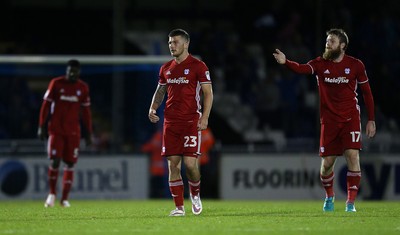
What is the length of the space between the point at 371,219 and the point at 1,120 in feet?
36.3

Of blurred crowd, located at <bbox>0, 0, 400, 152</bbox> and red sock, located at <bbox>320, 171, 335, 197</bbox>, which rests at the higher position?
blurred crowd, located at <bbox>0, 0, 400, 152</bbox>

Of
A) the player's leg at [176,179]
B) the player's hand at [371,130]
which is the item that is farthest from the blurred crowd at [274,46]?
the player's leg at [176,179]

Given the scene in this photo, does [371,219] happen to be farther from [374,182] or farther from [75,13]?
[75,13]

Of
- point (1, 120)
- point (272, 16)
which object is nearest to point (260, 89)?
point (272, 16)

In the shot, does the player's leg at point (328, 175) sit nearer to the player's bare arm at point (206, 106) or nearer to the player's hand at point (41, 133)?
the player's bare arm at point (206, 106)

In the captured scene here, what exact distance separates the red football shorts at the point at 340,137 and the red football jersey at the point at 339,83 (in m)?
0.08

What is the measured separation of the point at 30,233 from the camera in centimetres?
1135

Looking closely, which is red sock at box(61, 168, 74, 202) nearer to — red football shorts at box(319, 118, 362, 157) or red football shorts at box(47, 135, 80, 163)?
red football shorts at box(47, 135, 80, 163)

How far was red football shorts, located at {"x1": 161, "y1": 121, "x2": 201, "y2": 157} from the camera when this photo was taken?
43.6 feet

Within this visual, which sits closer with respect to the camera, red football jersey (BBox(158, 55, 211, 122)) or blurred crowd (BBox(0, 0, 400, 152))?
red football jersey (BBox(158, 55, 211, 122))

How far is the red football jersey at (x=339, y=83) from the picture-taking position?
13.9 m

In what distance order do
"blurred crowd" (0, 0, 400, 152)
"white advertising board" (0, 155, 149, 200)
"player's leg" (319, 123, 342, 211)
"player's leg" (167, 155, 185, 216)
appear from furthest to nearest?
1. "blurred crowd" (0, 0, 400, 152)
2. "white advertising board" (0, 155, 149, 200)
3. "player's leg" (319, 123, 342, 211)
4. "player's leg" (167, 155, 185, 216)

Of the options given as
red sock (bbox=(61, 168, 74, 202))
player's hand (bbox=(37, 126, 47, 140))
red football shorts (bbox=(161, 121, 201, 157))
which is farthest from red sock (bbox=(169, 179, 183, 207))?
red sock (bbox=(61, 168, 74, 202))

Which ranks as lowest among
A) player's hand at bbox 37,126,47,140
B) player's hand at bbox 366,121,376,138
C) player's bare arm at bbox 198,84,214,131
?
player's hand at bbox 37,126,47,140
